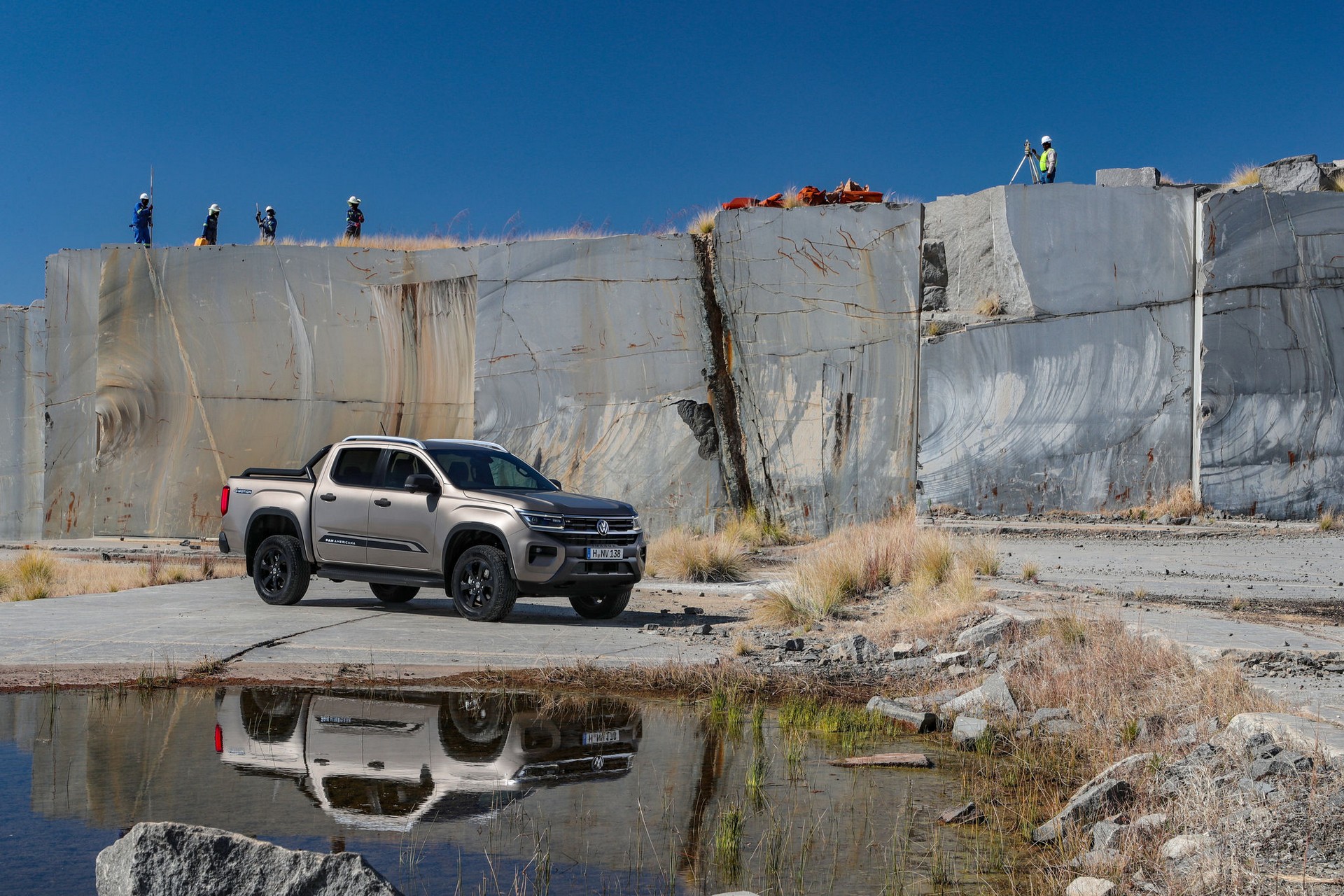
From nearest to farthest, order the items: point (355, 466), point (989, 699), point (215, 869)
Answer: point (215, 869) < point (989, 699) < point (355, 466)

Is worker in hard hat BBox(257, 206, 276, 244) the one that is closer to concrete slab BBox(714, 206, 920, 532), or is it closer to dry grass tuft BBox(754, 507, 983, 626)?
concrete slab BBox(714, 206, 920, 532)

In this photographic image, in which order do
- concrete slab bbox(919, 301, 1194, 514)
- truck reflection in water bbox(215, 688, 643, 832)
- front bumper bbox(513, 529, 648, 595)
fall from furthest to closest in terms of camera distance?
concrete slab bbox(919, 301, 1194, 514)
front bumper bbox(513, 529, 648, 595)
truck reflection in water bbox(215, 688, 643, 832)

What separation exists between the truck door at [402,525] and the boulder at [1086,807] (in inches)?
308

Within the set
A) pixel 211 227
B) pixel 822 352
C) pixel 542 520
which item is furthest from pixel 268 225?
pixel 542 520

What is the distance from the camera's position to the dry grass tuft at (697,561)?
17906 millimetres

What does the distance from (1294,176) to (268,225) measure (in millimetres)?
23439

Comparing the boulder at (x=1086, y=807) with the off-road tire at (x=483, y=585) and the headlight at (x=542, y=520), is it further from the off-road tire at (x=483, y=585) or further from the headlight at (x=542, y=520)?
the off-road tire at (x=483, y=585)

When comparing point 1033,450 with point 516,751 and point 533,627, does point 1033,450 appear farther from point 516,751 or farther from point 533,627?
point 516,751

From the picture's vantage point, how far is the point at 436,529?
11750 mm

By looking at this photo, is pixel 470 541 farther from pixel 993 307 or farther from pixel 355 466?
pixel 993 307

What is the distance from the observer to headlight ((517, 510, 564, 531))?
36.9ft

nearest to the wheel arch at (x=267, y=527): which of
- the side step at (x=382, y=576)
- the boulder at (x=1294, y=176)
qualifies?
the side step at (x=382, y=576)

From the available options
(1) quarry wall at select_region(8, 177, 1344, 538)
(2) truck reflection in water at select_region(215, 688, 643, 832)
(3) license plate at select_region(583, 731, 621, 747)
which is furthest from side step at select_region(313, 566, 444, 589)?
(1) quarry wall at select_region(8, 177, 1344, 538)

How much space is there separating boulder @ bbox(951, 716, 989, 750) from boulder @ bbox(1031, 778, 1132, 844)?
1.44 m
